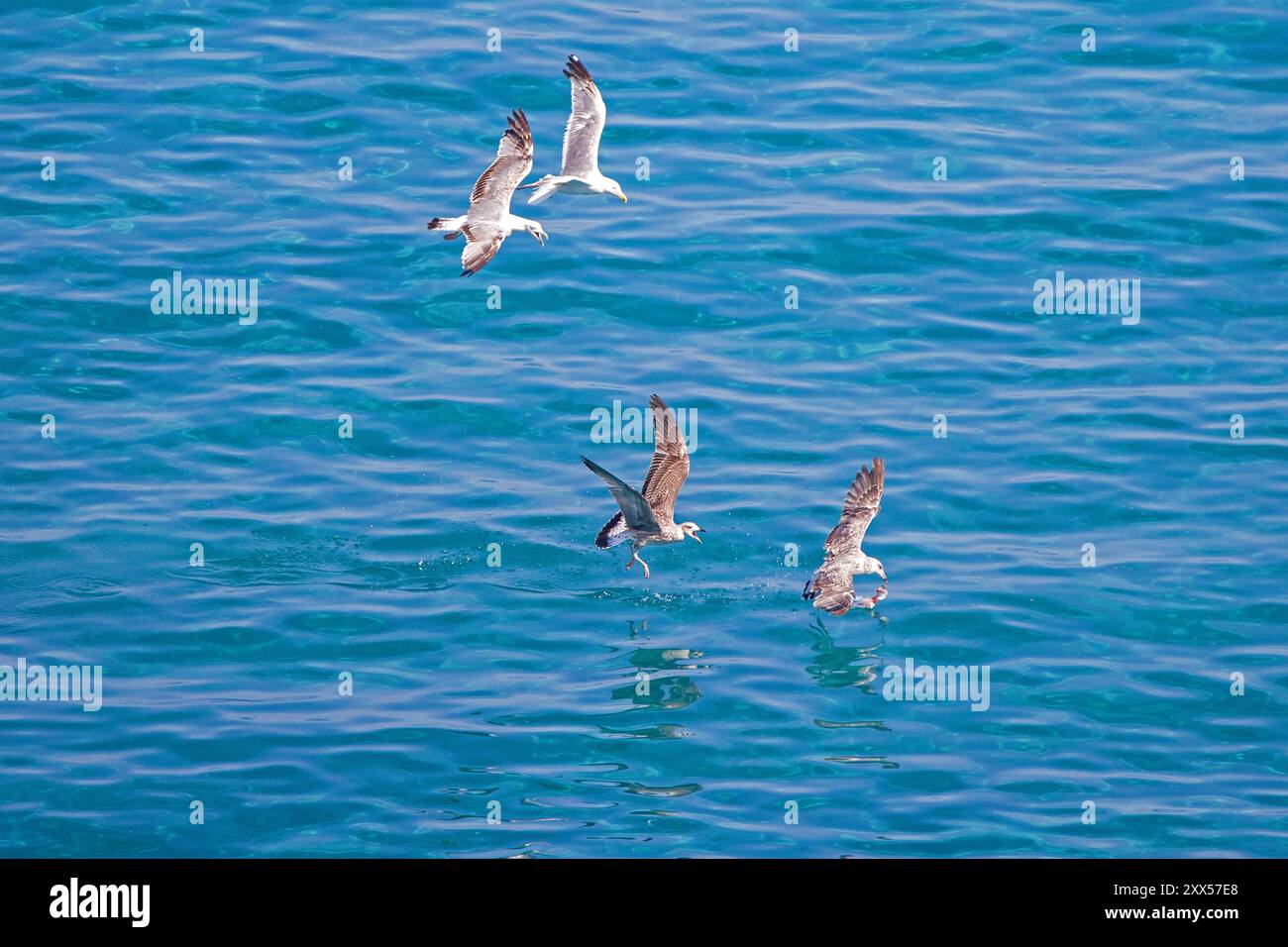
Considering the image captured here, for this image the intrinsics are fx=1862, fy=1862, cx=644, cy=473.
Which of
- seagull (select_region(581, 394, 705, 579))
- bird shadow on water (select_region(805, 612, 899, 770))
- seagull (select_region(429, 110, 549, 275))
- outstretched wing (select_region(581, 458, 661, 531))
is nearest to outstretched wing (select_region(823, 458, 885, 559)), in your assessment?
bird shadow on water (select_region(805, 612, 899, 770))

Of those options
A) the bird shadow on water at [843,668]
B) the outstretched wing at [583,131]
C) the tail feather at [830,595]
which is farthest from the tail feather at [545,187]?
the bird shadow on water at [843,668]

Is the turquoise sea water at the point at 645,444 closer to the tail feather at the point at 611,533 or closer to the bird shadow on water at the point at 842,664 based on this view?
the bird shadow on water at the point at 842,664

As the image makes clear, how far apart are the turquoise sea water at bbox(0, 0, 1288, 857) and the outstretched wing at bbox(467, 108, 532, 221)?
362 centimetres

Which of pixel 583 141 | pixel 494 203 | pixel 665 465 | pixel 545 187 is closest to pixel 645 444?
pixel 665 465

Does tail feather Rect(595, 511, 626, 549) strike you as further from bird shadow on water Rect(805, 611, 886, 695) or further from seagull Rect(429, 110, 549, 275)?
seagull Rect(429, 110, 549, 275)

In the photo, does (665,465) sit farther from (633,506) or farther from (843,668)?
(843,668)

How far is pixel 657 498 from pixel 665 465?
1.60 feet

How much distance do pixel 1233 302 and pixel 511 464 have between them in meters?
10.4

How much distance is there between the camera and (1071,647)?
20312mm

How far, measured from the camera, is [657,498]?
2031 centimetres

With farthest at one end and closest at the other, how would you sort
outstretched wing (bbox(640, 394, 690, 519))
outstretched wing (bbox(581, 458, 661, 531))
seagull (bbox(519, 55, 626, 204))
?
seagull (bbox(519, 55, 626, 204)) → outstretched wing (bbox(640, 394, 690, 519)) → outstretched wing (bbox(581, 458, 661, 531))

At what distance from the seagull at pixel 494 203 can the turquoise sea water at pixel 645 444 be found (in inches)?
133

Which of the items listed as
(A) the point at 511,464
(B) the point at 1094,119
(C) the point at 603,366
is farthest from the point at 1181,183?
(A) the point at 511,464

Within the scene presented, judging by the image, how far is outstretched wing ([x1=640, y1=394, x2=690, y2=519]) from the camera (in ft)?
65.0
